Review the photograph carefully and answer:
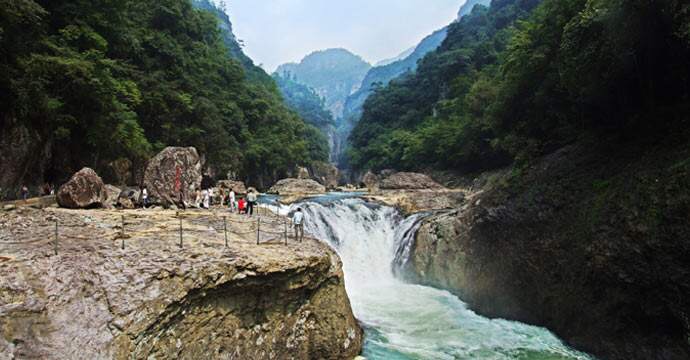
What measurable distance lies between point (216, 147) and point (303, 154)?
2240 cm

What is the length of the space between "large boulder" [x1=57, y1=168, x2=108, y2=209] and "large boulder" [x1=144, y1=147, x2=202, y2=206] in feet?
6.61

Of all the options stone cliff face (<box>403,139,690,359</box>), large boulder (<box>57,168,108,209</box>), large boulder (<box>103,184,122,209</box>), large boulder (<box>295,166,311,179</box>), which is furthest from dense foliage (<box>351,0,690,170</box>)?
large boulder (<box>295,166,311,179</box>)

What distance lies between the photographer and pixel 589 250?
411 inches

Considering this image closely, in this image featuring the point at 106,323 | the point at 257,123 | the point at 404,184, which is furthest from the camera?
the point at 257,123

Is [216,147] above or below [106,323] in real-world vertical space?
above

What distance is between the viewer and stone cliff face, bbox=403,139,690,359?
28.1 feet

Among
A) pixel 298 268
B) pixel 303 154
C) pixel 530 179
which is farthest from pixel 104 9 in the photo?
pixel 303 154

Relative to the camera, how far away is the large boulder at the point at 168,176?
15.6 metres

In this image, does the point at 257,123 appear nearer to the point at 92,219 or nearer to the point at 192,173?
the point at 192,173

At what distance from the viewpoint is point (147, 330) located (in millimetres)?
6098

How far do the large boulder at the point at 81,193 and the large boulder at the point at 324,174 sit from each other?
172 feet

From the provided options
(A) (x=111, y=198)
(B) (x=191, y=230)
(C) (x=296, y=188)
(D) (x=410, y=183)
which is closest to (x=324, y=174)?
(C) (x=296, y=188)

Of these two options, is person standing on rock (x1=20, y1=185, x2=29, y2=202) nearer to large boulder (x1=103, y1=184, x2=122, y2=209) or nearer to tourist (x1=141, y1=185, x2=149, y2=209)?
large boulder (x1=103, y1=184, x2=122, y2=209)

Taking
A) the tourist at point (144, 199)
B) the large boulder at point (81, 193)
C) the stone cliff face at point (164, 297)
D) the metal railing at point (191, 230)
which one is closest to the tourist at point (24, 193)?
the large boulder at point (81, 193)
